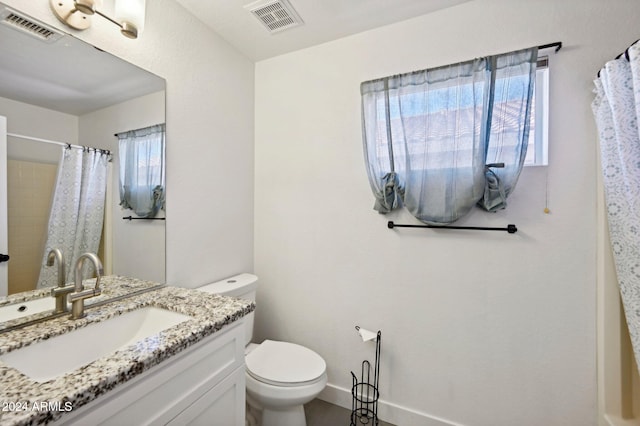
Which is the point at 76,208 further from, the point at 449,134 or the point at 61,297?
the point at 449,134

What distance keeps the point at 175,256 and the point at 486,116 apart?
1847 millimetres

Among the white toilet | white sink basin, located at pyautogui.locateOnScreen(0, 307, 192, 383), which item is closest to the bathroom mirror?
white sink basin, located at pyautogui.locateOnScreen(0, 307, 192, 383)

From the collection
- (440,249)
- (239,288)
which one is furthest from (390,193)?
(239,288)

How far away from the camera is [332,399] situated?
1849 millimetres

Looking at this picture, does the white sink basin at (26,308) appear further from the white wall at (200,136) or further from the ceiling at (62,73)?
the ceiling at (62,73)

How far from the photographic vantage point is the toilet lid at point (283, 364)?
142 centimetres

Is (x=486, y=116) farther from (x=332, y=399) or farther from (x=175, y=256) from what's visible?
(x=332, y=399)

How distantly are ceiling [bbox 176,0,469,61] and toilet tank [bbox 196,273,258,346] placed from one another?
1630mm

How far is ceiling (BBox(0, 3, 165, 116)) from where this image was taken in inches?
39.1

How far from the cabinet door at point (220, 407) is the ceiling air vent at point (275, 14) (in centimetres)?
185

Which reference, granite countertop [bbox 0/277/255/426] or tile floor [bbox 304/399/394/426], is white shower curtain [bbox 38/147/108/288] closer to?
granite countertop [bbox 0/277/255/426]

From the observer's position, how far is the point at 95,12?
3.75ft

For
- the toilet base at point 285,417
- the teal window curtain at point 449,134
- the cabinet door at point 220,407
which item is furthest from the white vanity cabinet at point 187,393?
the teal window curtain at point 449,134

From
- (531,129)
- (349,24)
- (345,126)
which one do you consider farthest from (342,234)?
(349,24)
